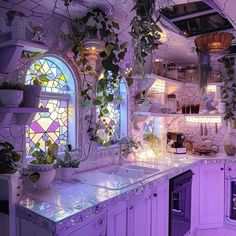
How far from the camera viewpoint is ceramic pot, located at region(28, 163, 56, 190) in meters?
1.77

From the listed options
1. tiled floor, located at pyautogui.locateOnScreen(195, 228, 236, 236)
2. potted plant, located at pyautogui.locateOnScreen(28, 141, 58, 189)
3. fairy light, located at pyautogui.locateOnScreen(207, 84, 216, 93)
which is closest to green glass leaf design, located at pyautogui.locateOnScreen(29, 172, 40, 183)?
potted plant, located at pyautogui.locateOnScreen(28, 141, 58, 189)

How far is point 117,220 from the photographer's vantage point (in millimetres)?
1803

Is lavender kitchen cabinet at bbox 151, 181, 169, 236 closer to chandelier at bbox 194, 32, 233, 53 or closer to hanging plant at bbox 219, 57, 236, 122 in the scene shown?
chandelier at bbox 194, 32, 233, 53

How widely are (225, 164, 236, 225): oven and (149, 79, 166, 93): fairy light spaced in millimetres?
1302

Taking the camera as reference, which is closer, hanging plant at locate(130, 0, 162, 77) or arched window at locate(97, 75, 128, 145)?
hanging plant at locate(130, 0, 162, 77)

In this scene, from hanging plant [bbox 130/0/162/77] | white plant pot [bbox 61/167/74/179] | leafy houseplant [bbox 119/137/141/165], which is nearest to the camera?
hanging plant [bbox 130/0/162/77]

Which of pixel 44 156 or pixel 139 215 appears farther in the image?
pixel 139 215

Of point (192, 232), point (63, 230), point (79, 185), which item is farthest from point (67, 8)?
point (192, 232)

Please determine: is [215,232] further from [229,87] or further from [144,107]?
[229,87]

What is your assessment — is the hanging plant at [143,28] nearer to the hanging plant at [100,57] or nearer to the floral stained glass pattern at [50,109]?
the hanging plant at [100,57]

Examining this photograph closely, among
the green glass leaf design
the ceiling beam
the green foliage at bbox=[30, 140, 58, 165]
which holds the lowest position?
the green glass leaf design

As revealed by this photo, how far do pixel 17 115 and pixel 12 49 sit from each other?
463 millimetres

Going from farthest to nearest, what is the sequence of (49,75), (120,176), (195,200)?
(195,200), (120,176), (49,75)

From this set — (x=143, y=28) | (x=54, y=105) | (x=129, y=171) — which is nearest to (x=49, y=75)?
(x=54, y=105)
